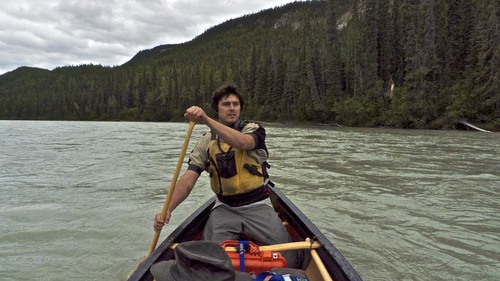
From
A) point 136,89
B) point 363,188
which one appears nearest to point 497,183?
point 363,188

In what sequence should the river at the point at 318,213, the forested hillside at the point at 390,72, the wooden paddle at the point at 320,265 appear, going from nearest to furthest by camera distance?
1. the wooden paddle at the point at 320,265
2. the river at the point at 318,213
3. the forested hillside at the point at 390,72

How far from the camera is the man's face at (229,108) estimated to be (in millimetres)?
3709

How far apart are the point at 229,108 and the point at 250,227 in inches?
48.0

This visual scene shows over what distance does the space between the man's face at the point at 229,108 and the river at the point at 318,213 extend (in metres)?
2.51

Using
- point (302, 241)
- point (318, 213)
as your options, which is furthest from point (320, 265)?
point (318, 213)

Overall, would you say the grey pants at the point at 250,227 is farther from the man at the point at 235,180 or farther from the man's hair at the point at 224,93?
the man's hair at the point at 224,93

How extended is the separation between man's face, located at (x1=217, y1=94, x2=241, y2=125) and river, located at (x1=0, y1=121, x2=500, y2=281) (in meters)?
2.51

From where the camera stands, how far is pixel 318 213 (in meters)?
7.19

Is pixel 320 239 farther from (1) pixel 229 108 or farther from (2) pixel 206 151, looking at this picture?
(1) pixel 229 108

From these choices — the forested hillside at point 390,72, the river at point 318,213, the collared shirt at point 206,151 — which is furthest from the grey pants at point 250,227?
the forested hillside at point 390,72

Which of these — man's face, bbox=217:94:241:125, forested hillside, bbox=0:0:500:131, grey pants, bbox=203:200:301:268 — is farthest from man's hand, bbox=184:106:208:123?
forested hillside, bbox=0:0:500:131

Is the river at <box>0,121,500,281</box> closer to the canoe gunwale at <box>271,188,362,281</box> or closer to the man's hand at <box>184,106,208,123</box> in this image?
the canoe gunwale at <box>271,188,362,281</box>

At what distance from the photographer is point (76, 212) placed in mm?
7320

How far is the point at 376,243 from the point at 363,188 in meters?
3.83
